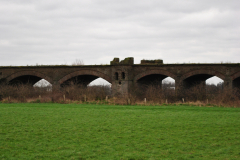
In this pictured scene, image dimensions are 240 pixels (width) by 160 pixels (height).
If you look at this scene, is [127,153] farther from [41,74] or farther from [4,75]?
[4,75]

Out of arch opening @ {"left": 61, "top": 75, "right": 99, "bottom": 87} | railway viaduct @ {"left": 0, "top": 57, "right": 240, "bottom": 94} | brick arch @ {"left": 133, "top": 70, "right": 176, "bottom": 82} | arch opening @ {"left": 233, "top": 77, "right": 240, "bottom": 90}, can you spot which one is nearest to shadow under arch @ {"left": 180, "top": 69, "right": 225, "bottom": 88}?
railway viaduct @ {"left": 0, "top": 57, "right": 240, "bottom": 94}

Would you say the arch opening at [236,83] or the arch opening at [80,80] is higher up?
the arch opening at [80,80]

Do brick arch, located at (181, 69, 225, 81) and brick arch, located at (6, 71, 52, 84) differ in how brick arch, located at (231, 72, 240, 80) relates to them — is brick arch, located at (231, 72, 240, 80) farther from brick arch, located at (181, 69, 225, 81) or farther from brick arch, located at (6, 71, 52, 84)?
brick arch, located at (6, 71, 52, 84)

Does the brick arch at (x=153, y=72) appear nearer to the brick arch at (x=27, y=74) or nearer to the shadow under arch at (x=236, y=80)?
the shadow under arch at (x=236, y=80)

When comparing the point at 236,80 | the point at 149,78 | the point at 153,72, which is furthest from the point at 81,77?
the point at 236,80

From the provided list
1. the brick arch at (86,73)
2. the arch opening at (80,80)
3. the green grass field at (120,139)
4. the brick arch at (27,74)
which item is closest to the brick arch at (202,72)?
the brick arch at (86,73)

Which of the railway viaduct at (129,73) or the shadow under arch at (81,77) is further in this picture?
the shadow under arch at (81,77)

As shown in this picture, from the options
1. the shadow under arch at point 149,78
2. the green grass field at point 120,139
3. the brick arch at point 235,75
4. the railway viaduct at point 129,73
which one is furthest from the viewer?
the shadow under arch at point 149,78

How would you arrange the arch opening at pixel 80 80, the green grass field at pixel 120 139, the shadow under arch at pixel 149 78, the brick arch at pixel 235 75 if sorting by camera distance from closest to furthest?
1. the green grass field at pixel 120 139
2. the brick arch at pixel 235 75
3. the shadow under arch at pixel 149 78
4. the arch opening at pixel 80 80

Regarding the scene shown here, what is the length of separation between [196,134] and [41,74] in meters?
22.5

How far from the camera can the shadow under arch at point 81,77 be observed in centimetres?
2780

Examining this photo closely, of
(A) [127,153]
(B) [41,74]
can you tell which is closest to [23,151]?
(A) [127,153]

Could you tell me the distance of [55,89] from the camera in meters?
28.9

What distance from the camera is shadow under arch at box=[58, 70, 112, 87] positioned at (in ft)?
91.2
